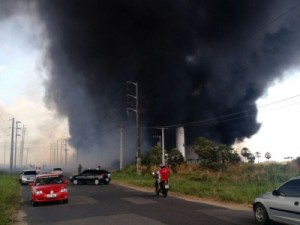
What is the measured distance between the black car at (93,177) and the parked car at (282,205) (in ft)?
96.3

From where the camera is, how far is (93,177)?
4109cm

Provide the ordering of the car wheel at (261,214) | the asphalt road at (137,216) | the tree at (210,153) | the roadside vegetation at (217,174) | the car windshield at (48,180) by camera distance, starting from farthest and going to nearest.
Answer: the tree at (210,153) < the roadside vegetation at (217,174) < the car windshield at (48,180) < the asphalt road at (137,216) < the car wheel at (261,214)

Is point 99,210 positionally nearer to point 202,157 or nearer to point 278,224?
point 278,224

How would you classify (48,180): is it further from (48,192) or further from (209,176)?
(209,176)

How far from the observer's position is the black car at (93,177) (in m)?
40.8

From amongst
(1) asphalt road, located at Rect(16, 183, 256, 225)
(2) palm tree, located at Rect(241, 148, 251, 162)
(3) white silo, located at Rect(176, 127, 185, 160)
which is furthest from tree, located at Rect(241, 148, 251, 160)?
(1) asphalt road, located at Rect(16, 183, 256, 225)

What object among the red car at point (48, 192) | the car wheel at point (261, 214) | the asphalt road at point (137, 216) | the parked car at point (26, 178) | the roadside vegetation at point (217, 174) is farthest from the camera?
the parked car at point (26, 178)

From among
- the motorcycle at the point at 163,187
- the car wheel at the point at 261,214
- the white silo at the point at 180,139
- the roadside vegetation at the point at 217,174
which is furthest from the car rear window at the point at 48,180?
the white silo at the point at 180,139

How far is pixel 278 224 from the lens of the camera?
40.8ft

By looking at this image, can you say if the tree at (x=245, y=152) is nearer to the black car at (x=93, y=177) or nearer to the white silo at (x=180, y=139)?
the white silo at (x=180, y=139)

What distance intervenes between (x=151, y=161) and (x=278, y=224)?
176ft

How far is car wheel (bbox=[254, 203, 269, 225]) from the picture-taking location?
40.0ft

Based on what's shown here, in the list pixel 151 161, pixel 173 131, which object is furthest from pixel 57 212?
pixel 173 131

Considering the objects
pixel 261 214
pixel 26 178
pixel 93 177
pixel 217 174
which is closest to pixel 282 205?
pixel 261 214
